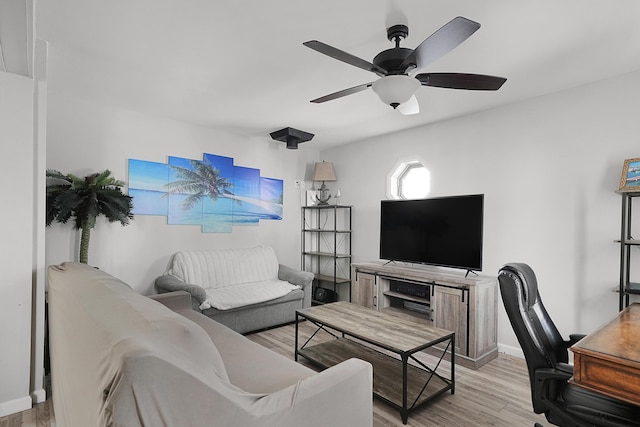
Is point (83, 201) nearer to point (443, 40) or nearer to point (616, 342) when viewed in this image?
point (443, 40)

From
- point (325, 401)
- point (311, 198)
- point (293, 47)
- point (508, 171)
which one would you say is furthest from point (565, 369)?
point (311, 198)

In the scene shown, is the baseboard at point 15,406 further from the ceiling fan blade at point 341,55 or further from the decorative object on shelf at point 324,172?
the decorative object on shelf at point 324,172

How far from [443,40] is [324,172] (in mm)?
3379

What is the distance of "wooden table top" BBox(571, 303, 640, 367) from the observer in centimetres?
126

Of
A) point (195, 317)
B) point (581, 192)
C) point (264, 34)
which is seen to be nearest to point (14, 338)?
point (195, 317)

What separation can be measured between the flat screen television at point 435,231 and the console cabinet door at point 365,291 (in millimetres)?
377

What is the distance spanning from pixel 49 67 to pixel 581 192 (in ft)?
15.1

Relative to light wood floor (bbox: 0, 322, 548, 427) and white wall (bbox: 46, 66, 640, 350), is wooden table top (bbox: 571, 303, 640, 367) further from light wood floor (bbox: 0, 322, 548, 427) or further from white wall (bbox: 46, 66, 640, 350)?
white wall (bbox: 46, 66, 640, 350)

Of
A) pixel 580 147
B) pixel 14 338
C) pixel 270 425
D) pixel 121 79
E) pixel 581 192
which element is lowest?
pixel 14 338

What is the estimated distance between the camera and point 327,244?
17.3 ft

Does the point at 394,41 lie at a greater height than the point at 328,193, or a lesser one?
greater

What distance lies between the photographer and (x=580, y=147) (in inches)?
115

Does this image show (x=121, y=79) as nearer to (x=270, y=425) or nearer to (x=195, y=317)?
(x=195, y=317)

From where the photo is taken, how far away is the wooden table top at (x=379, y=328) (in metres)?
2.26
